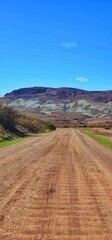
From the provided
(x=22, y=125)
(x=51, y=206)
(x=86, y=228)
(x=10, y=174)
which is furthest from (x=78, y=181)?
(x=22, y=125)

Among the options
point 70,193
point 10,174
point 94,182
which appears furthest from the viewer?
point 10,174

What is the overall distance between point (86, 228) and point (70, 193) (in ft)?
10.3

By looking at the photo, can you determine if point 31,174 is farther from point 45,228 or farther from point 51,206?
point 45,228

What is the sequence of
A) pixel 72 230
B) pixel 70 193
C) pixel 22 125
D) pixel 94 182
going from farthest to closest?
pixel 22 125 < pixel 94 182 < pixel 70 193 < pixel 72 230

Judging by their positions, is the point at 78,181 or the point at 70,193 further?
the point at 78,181

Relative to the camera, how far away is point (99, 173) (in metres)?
14.1

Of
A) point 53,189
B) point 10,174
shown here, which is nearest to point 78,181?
point 53,189

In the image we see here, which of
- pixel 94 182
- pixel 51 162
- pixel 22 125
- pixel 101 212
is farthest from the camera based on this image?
pixel 22 125

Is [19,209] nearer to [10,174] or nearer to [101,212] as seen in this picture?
[101,212]

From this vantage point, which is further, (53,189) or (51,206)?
(53,189)

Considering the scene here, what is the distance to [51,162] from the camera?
17.4 m

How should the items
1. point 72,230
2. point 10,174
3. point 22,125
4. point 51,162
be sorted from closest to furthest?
point 72,230, point 10,174, point 51,162, point 22,125

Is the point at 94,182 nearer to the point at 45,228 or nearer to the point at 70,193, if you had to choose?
the point at 70,193

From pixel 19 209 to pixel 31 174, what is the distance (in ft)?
17.3
